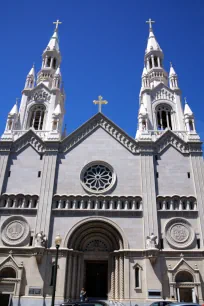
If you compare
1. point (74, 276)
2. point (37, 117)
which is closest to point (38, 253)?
point (74, 276)

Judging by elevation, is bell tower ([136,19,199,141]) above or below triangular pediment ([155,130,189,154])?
above

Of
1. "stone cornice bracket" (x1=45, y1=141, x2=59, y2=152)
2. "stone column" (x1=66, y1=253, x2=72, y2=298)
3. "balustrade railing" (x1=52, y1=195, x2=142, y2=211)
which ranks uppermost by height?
"stone cornice bracket" (x1=45, y1=141, x2=59, y2=152)

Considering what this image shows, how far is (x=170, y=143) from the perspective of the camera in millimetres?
30547

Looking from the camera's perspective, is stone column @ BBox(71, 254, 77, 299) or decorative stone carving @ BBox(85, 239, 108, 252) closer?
stone column @ BBox(71, 254, 77, 299)

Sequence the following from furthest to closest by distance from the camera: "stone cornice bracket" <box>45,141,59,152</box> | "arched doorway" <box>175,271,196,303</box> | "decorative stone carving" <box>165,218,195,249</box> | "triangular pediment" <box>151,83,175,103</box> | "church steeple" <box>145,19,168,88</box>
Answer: "church steeple" <box>145,19,168,88</box> < "triangular pediment" <box>151,83,175,103</box> < "stone cornice bracket" <box>45,141,59,152</box> < "decorative stone carving" <box>165,218,195,249</box> < "arched doorway" <box>175,271,196,303</box>

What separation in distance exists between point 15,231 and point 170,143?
18.8m

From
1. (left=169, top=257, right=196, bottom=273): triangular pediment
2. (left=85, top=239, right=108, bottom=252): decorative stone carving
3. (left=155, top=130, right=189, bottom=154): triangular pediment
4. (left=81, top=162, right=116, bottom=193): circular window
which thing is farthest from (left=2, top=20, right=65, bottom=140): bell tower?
(left=169, top=257, right=196, bottom=273): triangular pediment

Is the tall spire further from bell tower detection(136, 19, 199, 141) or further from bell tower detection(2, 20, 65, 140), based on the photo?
bell tower detection(2, 20, 65, 140)

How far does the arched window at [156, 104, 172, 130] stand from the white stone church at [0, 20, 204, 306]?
128 cm

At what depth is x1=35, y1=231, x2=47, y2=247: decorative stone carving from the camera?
78.5 feet

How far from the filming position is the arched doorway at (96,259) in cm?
2433

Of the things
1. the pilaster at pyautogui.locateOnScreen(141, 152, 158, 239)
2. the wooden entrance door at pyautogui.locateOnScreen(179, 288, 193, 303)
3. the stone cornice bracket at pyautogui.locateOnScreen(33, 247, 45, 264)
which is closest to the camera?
the wooden entrance door at pyautogui.locateOnScreen(179, 288, 193, 303)

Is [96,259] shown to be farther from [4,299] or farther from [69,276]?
[4,299]

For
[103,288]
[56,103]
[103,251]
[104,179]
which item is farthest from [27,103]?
[103,288]
